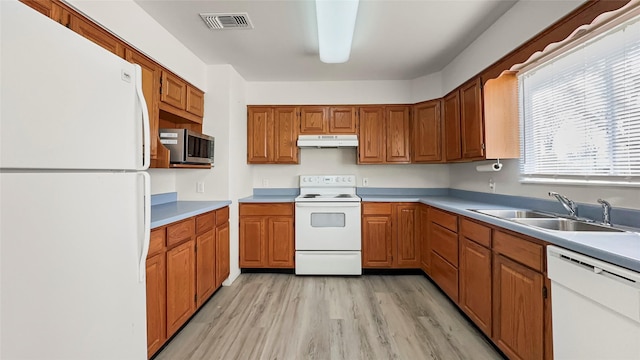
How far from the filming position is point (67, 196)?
90 cm

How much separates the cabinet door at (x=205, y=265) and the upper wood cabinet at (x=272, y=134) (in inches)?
52.0

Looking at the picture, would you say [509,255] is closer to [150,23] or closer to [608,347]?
[608,347]

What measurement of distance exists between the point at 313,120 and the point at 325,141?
0.38m

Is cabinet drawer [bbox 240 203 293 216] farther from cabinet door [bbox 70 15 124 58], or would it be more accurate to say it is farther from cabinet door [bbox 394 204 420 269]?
cabinet door [bbox 70 15 124 58]

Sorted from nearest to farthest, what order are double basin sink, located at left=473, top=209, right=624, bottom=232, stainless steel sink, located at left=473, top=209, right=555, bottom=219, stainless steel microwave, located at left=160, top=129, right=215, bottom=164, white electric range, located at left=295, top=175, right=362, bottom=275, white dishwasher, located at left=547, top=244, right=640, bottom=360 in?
white dishwasher, located at left=547, top=244, right=640, bottom=360 → double basin sink, located at left=473, top=209, right=624, bottom=232 → stainless steel sink, located at left=473, top=209, right=555, bottom=219 → stainless steel microwave, located at left=160, top=129, right=215, bottom=164 → white electric range, located at left=295, top=175, right=362, bottom=275

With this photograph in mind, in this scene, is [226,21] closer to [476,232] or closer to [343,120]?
[343,120]

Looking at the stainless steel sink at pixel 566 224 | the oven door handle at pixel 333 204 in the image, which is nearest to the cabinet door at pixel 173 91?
the oven door handle at pixel 333 204

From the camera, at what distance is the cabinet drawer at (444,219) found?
240 cm

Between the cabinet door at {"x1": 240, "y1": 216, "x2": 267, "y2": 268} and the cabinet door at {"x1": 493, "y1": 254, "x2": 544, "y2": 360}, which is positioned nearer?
the cabinet door at {"x1": 493, "y1": 254, "x2": 544, "y2": 360}

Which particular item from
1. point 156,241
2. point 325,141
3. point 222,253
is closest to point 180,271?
point 156,241

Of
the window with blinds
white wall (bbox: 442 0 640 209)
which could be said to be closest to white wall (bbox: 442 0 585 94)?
white wall (bbox: 442 0 640 209)

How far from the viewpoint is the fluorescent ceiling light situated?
1.79m

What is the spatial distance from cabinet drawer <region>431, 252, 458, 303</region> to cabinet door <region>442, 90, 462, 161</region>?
3.67ft

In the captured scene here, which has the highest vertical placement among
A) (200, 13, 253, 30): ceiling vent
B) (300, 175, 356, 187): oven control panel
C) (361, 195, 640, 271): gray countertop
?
(200, 13, 253, 30): ceiling vent
